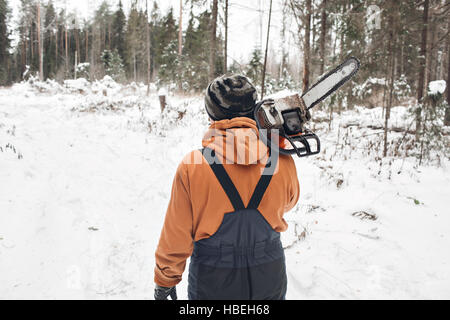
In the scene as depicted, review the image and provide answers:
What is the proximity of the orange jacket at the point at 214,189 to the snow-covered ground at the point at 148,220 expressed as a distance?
65.3 inches

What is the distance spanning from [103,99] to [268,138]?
10.8 metres

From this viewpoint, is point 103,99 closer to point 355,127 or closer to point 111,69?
point 355,127

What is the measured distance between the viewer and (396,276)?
109 inches

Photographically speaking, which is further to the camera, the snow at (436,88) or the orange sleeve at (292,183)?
the snow at (436,88)

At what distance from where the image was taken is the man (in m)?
1.29

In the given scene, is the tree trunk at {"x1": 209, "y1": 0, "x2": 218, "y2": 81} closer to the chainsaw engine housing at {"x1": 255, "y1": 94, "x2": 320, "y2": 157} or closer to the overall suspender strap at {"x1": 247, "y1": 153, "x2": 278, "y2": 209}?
the chainsaw engine housing at {"x1": 255, "y1": 94, "x2": 320, "y2": 157}

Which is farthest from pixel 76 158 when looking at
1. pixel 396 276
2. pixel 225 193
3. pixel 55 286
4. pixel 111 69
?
pixel 111 69

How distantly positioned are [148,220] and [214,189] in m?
3.18

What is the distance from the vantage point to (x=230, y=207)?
1292mm

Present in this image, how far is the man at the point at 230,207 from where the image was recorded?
1.29 m

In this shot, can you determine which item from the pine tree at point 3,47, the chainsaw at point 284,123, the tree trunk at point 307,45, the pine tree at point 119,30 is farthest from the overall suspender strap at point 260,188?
the pine tree at point 119,30

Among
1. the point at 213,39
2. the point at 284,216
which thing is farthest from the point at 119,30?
the point at 284,216

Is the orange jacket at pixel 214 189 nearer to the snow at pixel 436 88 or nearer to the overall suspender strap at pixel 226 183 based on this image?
the overall suspender strap at pixel 226 183

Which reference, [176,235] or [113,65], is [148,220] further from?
[113,65]
